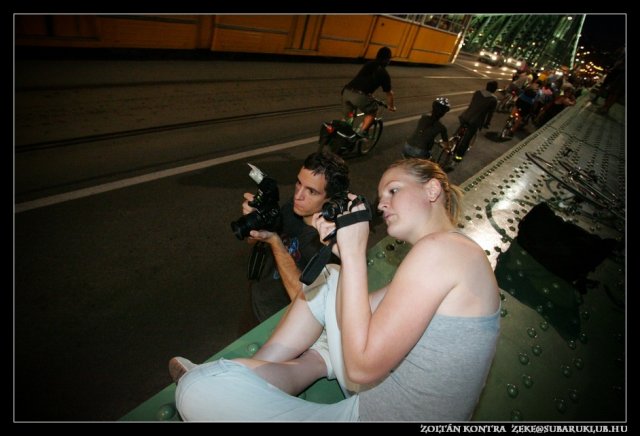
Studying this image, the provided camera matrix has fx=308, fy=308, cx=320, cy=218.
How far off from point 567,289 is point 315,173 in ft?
8.59

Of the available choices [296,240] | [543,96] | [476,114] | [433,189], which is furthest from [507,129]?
[433,189]

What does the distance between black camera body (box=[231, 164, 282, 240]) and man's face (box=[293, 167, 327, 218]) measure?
406 millimetres

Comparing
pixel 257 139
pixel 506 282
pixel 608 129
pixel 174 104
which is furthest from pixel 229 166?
pixel 608 129

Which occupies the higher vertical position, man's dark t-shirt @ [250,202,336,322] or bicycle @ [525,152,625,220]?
bicycle @ [525,152,625,220]

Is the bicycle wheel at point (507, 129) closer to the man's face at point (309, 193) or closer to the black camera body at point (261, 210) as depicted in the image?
the man's face at point (309, 193)

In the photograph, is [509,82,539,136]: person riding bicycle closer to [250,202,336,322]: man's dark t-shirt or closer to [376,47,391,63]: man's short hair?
[376,47,391,63]: man's short hair

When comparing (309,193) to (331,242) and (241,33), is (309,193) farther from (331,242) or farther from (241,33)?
(241,33)

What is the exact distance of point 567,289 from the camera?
290 centimetres

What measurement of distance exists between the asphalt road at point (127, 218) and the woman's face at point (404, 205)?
5.68 ft

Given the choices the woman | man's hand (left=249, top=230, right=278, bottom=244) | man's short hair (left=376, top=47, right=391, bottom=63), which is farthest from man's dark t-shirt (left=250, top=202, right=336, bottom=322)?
man's short hair (left=376, top=47, right=391, bottom=63)

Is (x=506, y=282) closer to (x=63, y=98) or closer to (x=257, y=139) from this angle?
(x=257, y=139)

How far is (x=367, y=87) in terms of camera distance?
6.11 meters

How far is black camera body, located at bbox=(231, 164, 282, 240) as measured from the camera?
197 cm

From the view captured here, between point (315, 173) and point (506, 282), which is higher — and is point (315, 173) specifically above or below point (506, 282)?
above
